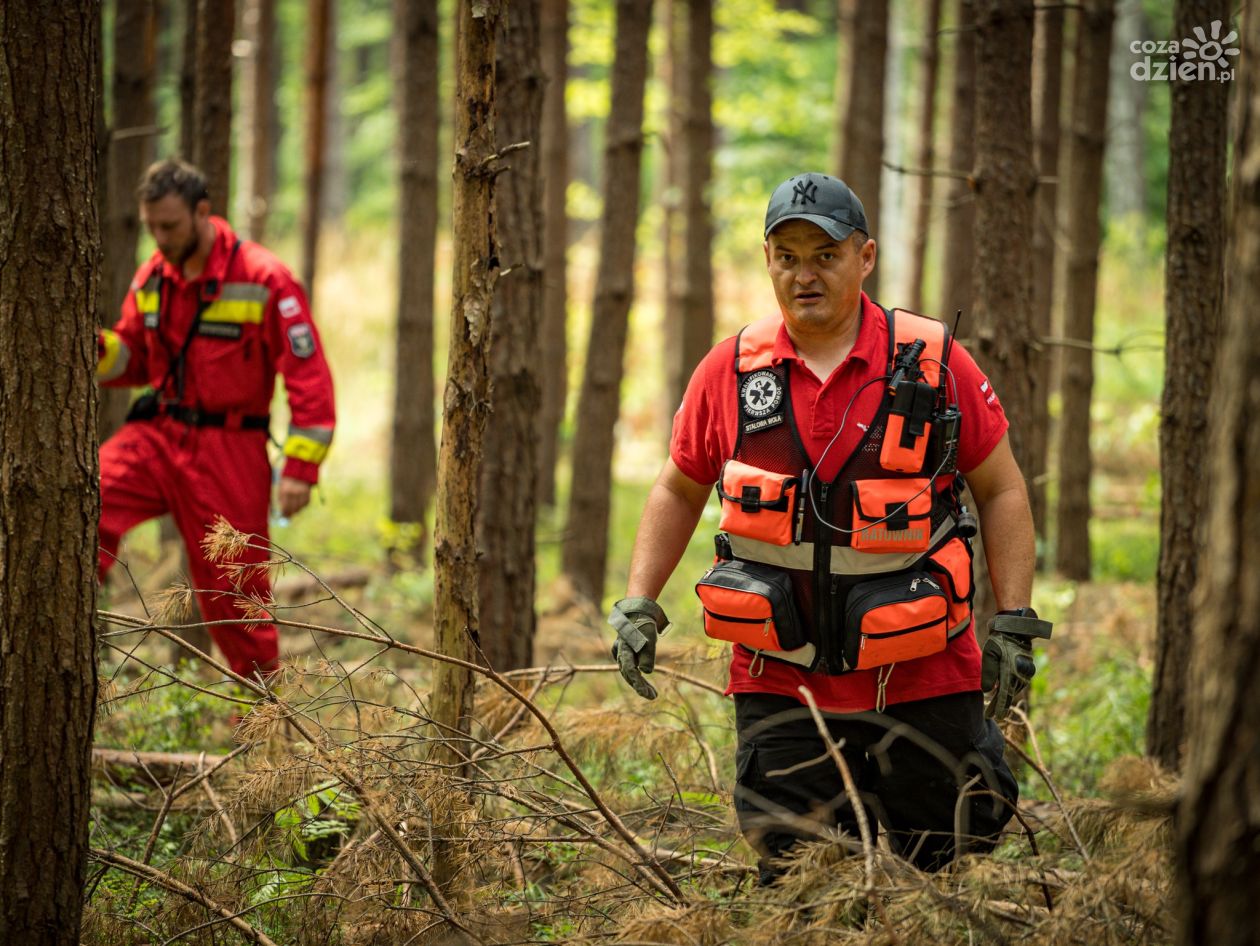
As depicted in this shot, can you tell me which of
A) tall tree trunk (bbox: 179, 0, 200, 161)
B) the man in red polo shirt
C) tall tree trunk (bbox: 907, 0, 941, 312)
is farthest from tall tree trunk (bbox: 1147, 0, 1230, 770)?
tall tree trunk (bbox: 907, 0, 941, 312)

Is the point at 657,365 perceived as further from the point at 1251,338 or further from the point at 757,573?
the point at 1251,338

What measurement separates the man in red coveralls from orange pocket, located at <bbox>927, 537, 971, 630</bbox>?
10.3ft

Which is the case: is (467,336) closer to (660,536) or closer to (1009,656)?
(660,536)

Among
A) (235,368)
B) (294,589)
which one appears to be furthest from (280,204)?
(235,368)

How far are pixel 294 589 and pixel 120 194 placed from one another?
302 cm

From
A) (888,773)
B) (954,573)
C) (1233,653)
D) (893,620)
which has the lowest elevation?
(888,773)

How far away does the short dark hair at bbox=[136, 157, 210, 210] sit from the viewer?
5543 mm

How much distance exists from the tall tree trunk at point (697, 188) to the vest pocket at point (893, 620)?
8.66 m

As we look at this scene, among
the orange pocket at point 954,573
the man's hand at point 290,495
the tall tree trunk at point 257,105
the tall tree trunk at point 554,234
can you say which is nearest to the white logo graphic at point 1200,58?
the orange pocket at point 954,573

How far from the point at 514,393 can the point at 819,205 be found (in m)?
2.52

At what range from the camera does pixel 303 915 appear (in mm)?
3482

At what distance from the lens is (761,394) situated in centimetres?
363

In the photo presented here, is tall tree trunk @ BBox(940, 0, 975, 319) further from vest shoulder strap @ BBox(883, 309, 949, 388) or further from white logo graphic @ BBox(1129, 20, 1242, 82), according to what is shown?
vest shoulder strap @ BBox(883, 309, 949, 388)

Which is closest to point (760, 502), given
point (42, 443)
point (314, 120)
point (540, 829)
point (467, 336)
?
point (467, 336)
